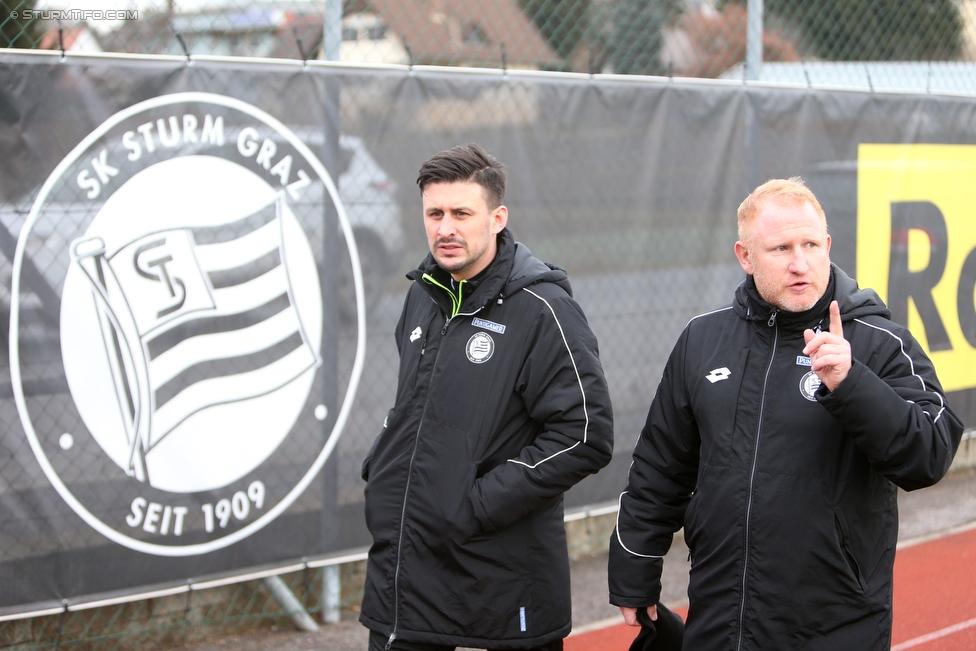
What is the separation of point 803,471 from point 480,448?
88cm

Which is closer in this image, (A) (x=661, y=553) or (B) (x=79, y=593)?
(A) (x=661, y=553)

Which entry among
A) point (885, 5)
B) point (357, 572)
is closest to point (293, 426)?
point (357, 572)

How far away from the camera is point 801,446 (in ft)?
7.68

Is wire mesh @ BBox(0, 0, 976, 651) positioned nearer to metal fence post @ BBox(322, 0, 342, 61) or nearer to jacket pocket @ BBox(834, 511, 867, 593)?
metal fence post @ BBox(322, 0, 342, 61)

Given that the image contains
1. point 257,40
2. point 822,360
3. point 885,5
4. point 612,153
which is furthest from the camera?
point 885,5

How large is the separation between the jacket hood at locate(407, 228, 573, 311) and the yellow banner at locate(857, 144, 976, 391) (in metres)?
3.42

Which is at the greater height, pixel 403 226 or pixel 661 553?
pixel 403 226

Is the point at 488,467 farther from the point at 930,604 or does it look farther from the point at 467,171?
the point at 930,604

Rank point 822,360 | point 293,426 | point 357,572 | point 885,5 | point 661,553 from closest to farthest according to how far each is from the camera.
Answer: point 822,360, point 661,553, point 293,426, point 357,572, point 885,5

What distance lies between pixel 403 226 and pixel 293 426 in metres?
0.99

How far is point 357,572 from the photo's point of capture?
452 centimetres

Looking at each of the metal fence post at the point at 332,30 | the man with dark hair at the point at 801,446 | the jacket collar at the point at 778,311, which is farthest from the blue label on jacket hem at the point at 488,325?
the metal fence post at the point at 332,30

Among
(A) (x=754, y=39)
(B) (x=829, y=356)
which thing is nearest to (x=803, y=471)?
(B) (x=829, y=356)

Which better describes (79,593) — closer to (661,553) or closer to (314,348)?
(314,348)
